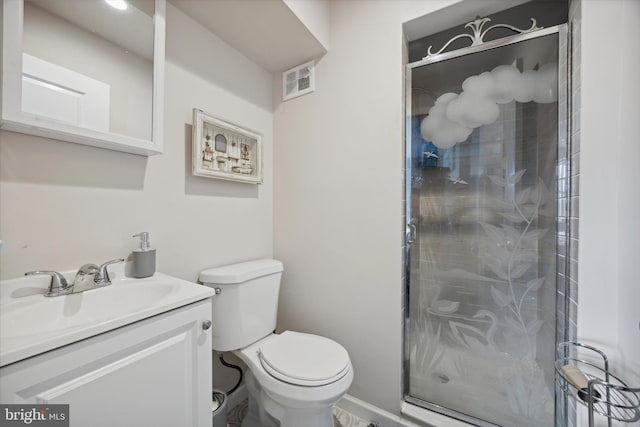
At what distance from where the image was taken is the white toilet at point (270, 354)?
3.32 feet

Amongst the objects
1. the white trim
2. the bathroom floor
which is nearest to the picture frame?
the bathroom floor

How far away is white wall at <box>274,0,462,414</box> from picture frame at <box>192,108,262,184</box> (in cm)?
22

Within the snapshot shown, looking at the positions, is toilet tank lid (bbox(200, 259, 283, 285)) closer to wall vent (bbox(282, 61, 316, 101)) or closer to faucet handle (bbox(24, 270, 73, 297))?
faucet handle (bbox(24, 270, 73, 297))

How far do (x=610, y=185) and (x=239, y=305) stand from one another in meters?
1.56

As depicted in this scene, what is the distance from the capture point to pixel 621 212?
862 millimetres

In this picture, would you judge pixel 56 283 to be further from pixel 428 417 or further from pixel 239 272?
pixel 428 417

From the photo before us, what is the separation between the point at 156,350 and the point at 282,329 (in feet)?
3.46

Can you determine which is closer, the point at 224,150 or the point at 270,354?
the point at 270,354

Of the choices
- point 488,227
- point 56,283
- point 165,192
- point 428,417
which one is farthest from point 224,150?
point 428,417

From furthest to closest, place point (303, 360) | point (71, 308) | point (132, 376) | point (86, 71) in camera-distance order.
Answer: point (303, 360), point (86, 71), point (71, 308), point (132, 376)

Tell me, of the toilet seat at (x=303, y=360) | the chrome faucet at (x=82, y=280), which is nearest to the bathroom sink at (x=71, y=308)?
the chrome faucet at (x=82, y=280)

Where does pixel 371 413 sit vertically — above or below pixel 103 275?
below

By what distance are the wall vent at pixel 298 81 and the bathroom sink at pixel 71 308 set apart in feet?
4.25

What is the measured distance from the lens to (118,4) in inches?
39.0
